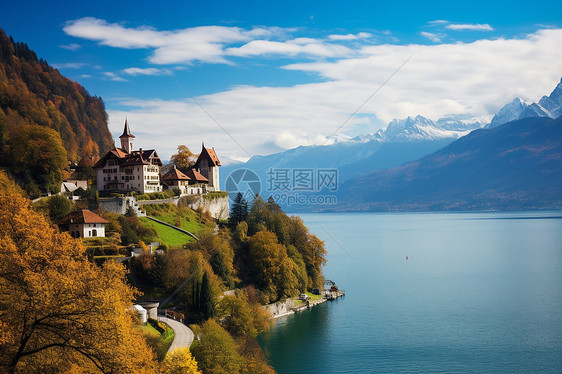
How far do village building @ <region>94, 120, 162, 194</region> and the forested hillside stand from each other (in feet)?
13.6

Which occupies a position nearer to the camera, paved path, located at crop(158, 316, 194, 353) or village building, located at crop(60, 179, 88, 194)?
paved path, located at crop(158, 316, 194, 353)

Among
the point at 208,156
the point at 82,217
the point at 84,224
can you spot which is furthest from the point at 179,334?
the point at 208,156

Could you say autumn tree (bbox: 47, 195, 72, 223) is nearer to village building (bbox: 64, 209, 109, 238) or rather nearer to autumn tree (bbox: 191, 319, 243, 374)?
village building (bbox: 64, 209, 109, 238)

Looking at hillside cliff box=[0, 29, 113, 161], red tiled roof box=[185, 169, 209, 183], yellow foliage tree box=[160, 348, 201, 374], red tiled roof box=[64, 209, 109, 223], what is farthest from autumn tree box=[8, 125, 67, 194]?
yellow foliage tree box=[160, 348, 201, 374]

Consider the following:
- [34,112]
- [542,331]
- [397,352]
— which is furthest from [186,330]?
[34,112]

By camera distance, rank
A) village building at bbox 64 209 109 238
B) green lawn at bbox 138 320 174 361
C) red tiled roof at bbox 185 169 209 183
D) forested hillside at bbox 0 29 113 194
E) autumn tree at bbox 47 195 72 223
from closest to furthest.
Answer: green lawn at bbox 138 320 174 361 → village building at bbox 64 209 109 238 → autumn tree at bbox 47 195 72 223 → forested hillside at bbox 0 29 113 194 → red tiled roof at bbox 185 169 209 183

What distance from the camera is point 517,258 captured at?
86500mm

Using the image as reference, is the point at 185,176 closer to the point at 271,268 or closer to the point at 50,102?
the point at 271,268

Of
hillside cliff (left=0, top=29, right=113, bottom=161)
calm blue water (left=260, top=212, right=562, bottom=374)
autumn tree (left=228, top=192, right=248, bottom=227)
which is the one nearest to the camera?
calm blue water (left=260, top=212, right=562, bottom=374)

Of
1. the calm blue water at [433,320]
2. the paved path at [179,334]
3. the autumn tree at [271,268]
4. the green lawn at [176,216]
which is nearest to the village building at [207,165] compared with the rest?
the green lawn at [176,216]

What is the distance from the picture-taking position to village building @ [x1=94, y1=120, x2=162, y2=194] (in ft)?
167

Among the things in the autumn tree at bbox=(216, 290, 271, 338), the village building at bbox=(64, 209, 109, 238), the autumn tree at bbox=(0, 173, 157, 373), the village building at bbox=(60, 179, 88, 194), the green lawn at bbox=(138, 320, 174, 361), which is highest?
the village building at bbox=(60, 179, 88, 194)

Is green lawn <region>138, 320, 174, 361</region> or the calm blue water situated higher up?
green lawn <region>138, 320, 174, 361</region>

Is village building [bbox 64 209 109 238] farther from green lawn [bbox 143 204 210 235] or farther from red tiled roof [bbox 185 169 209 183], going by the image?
red tiled roof [bbox 185 169 209 183]
